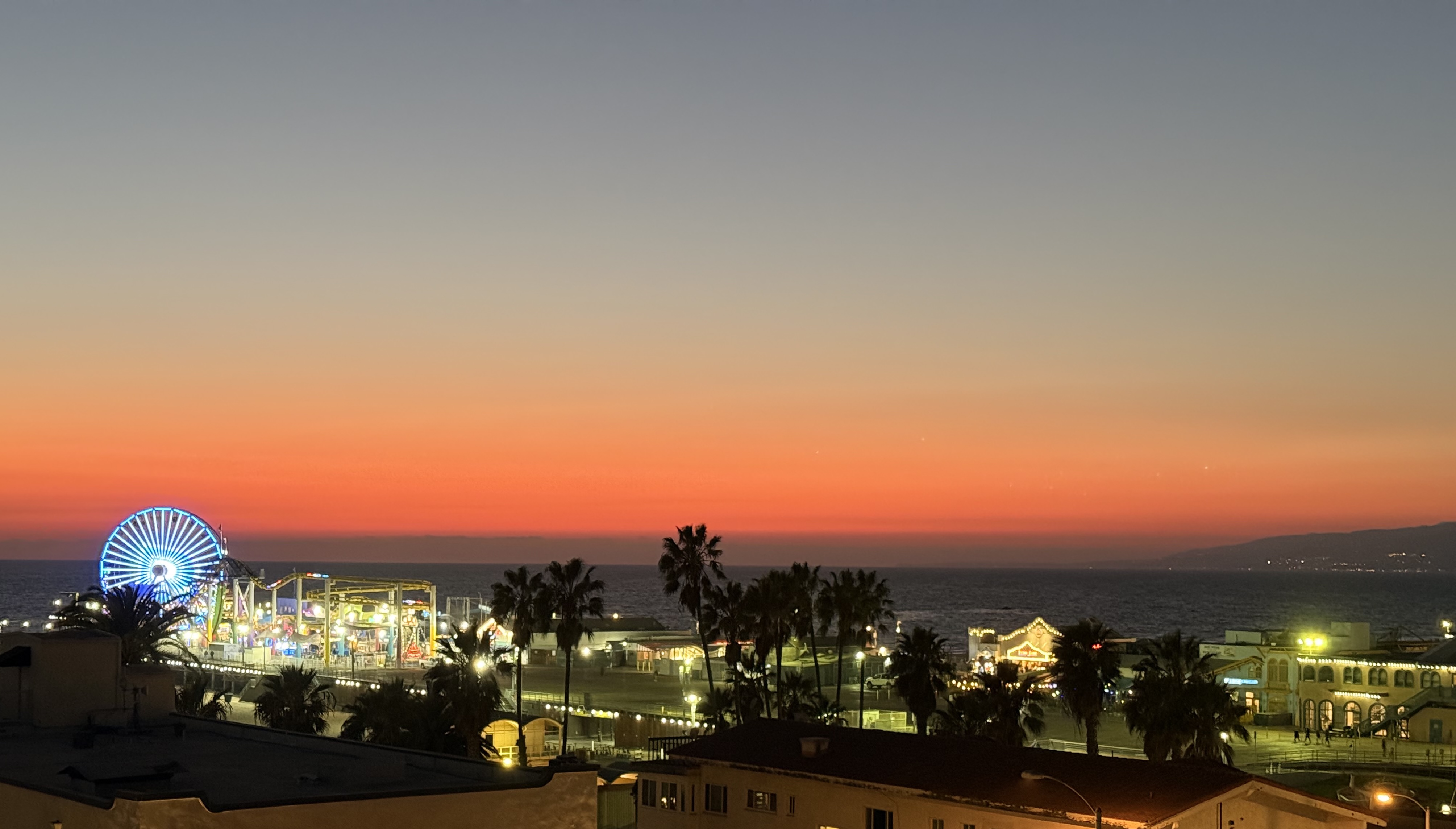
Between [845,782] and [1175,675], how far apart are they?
16072mm

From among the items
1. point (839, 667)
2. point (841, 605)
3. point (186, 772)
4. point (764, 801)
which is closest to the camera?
point (186, 772)

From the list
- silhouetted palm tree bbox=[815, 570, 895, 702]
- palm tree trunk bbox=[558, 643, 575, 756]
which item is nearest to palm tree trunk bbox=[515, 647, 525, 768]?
palm tree trunk bbox=[558, 643, 575, 756]

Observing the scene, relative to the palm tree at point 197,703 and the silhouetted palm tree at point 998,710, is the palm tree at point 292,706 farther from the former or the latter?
the silhouetted palm tree at point 998,710

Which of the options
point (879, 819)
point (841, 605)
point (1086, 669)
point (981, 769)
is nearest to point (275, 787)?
point (879, 819)

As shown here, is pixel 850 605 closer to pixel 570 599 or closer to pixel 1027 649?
pixel 570 599

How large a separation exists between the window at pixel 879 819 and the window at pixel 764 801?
3.21 metres

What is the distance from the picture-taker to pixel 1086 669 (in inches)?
1977

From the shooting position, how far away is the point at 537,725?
6262cm

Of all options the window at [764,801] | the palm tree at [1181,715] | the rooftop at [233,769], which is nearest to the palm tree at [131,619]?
the rooftop at [233,769]

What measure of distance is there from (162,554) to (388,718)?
8156 centimetres

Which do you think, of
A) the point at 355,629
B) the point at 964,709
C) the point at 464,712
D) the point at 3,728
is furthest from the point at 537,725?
the point at 355,629

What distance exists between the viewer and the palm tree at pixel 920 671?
57094 mm

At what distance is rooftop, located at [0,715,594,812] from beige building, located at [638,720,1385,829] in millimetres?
12699

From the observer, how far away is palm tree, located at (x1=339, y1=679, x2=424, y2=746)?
50.4 metres
